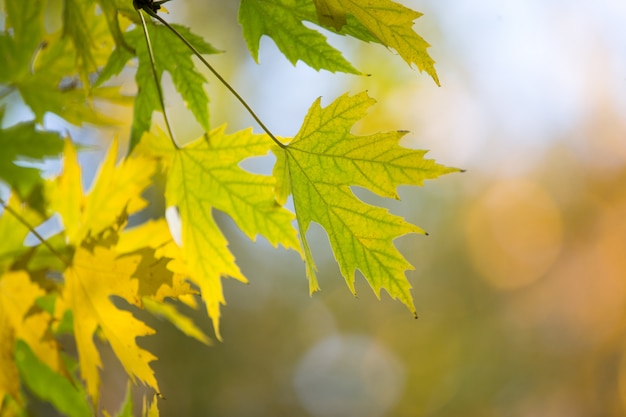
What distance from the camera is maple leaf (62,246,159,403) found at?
695 mm

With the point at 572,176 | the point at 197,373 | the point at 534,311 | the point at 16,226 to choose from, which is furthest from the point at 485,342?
the point at 16,226

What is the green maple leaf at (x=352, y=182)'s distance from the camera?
1.90 ft

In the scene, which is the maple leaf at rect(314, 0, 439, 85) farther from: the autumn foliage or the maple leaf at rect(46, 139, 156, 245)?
the maple leaf at rect(46, 139, 156, 245)

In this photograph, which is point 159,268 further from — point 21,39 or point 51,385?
point 21,39

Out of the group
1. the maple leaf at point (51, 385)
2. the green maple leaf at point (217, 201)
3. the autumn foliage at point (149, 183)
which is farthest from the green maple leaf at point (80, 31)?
the maple leaf at point (51, 385)

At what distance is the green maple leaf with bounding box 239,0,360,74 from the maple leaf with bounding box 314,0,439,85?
0.10m

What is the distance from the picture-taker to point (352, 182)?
2.01 feet

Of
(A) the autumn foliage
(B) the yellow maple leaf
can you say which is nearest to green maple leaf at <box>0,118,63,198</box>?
(A) the autumn foliage

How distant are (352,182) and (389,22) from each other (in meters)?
0.17

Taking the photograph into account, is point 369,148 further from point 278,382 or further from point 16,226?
point 278,382

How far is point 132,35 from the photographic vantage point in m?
0.70

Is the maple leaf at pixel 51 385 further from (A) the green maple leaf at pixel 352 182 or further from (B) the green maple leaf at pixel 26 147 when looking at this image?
(A) the green maple leaf at pixel 352 182

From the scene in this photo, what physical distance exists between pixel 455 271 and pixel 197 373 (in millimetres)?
2441

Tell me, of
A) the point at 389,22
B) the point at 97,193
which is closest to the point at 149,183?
the point at 97,193
